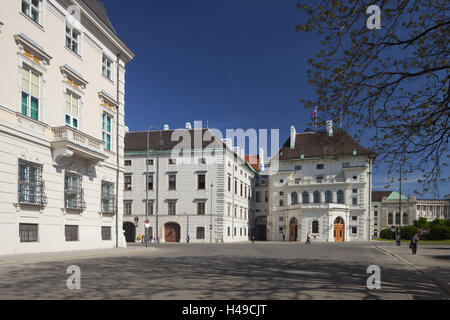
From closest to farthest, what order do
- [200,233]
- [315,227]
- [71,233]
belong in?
1. [71,233]
2. [200,233]
3. [315,227]

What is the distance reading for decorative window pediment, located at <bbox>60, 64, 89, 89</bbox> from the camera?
77.8ft

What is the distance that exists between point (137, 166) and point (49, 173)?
110 feet

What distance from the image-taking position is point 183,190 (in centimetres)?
5422

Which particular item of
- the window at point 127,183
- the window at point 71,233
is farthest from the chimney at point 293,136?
the window at point 71,233

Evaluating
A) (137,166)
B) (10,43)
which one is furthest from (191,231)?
(10,43)

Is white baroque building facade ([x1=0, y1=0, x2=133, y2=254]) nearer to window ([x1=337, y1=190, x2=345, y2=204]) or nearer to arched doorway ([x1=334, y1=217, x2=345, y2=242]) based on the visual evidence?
arched doorway ([x1=334, y1=217, x2=345, y2=242])

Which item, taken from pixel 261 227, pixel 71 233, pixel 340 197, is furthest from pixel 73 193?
pixel 261 227

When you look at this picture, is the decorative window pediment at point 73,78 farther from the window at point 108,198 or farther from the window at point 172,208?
the window at point 172,208

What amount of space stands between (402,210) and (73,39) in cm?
12997

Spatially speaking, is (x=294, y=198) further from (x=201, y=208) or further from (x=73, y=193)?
(x=73, y=193)

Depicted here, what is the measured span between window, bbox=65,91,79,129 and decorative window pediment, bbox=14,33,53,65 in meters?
2.77

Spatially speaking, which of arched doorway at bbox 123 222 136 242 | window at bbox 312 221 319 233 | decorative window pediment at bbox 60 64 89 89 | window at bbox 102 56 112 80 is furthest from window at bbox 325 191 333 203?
decorative window pediment at bbox 60 64 89 89

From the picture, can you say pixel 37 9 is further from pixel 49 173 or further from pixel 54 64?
→ pixel 49 173
